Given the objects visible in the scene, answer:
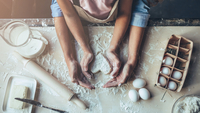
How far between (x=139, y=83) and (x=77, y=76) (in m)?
0.29

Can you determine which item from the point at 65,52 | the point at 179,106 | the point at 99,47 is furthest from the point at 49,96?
the point at 179,106

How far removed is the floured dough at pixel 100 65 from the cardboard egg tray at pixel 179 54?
0.23 metres

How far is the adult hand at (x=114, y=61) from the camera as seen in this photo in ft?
1.90

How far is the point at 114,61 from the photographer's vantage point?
0.59 meters

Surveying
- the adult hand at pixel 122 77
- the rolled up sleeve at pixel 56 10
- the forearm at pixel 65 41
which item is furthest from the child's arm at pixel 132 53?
the rolled up sleeve at pixel 56 10

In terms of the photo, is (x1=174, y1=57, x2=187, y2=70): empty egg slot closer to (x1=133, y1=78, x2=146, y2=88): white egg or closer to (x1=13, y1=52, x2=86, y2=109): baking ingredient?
(x1=133, y1=78, x2=146, y2=88): white egg

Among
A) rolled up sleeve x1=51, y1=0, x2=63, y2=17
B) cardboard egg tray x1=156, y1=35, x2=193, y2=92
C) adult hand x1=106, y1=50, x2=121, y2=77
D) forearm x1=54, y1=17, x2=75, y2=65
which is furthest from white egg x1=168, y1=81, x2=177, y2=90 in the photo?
rolled up sleeve x1=51, y1=0, x2=63, y2=17

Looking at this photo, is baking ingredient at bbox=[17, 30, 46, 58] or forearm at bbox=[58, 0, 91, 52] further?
baking ingredient at bbox=[17, 30, 46, 58]

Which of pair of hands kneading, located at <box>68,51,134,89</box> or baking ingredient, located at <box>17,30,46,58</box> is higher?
baking ingredient, located at <box>17,30,46,58</box>

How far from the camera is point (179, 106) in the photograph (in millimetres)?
546

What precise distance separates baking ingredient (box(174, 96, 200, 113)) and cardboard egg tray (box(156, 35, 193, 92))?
5 centimetres

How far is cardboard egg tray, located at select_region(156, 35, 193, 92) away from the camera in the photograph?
554 mm

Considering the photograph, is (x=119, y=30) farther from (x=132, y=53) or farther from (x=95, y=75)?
(x=95, y=75)

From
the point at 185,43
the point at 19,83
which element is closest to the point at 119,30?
the point at 185,43
